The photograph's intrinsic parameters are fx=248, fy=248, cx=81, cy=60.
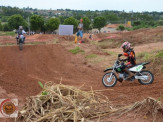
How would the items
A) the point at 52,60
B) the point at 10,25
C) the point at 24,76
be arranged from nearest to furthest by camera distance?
the point at 24,76, the point at 52,60, the point at 10,25

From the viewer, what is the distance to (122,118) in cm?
501

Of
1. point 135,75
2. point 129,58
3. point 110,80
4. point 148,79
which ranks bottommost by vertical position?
point 110,80

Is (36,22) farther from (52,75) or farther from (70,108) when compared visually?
(70,108)

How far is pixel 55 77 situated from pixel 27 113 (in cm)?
576

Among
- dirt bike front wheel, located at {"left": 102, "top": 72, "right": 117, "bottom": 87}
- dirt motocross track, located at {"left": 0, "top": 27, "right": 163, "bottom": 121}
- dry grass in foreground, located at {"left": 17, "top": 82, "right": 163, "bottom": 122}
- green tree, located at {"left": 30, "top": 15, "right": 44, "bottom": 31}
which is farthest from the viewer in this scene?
green tree, located at {"left": 30, "top": 15, "right": 44, "bottom": 31}

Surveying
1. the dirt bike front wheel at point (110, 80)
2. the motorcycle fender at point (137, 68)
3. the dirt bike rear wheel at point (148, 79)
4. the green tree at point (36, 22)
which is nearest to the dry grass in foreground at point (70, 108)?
the dirt bike front wheel at point (110, 80)

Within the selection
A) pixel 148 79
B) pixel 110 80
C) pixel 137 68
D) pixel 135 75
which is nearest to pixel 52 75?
pixel 110 80

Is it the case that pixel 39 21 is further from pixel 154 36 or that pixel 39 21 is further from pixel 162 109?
pixel 162 109

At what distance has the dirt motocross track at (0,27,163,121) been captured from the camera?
743 centimetres

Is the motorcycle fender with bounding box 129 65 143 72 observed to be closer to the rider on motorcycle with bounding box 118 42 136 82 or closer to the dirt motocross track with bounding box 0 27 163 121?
the rider on motorcycle with bounding box 118 42 136 82

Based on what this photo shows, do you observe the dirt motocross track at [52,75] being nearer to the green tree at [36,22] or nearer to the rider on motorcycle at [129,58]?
the rider on motorcycle at [129,58]

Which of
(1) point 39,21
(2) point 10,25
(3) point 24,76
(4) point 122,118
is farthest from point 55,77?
(2) point 10,25

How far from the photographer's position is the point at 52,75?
11.7 meters

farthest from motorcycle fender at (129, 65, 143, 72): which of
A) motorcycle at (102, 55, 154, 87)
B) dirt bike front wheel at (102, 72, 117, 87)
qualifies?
dirt bike front wheel at (102, 72, 117, 87)
